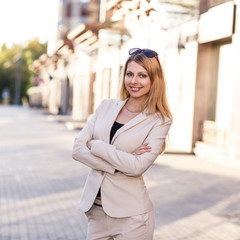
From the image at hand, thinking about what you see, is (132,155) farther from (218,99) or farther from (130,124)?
(218,99)

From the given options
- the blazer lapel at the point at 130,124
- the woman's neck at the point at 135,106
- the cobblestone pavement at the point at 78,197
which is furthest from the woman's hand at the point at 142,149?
the cobblestone pavement at the point at 78,197

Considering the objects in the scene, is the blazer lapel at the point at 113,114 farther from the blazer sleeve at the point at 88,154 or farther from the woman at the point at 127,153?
the blazer sleeve at the point at 88,154

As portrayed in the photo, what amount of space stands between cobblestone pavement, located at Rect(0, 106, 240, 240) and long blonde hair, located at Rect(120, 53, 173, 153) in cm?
304

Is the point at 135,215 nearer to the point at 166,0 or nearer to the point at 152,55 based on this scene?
the point at 152,55

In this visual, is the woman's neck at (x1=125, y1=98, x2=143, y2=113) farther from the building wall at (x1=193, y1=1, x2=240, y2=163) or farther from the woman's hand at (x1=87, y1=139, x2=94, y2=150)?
the building wall at (x1=193, y1=1, x2=240, y2=163)

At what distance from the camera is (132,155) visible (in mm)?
2857

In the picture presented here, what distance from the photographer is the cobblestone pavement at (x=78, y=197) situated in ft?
19.7

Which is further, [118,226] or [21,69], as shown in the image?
[21,69]

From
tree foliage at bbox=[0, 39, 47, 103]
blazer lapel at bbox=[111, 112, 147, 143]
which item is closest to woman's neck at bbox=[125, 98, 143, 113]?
blazer lapel at bbox=[111, 112, 147, 143]

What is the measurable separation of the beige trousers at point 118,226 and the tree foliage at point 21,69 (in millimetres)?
92343

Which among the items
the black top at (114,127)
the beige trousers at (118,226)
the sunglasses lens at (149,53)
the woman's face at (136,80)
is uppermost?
the sunglasses lens at (149,53)

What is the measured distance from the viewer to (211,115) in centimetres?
1642

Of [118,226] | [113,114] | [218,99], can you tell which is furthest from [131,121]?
[218,99]

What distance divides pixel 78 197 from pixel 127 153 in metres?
5.27
